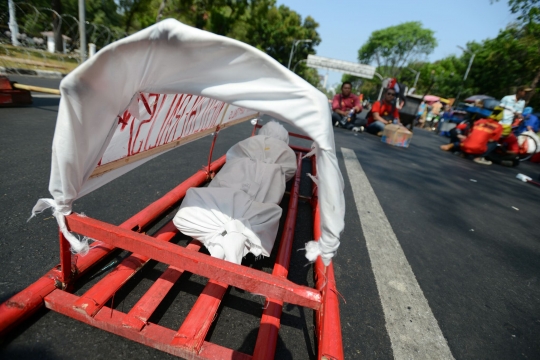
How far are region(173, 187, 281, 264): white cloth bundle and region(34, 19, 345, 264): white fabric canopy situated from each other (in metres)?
0.53

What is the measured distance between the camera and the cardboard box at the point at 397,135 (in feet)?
25.8

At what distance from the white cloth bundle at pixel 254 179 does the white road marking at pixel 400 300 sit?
100 centimetres

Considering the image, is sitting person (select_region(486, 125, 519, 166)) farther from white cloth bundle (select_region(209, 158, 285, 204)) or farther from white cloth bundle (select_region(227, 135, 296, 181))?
white cloth bundle (select_region(209, 158, 285, 204))

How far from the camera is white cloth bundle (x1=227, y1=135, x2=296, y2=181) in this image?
2563mm

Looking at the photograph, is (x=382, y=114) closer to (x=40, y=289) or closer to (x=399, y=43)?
(x=40, y=289)

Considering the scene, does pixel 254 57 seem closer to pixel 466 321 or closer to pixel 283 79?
pixel 283 79

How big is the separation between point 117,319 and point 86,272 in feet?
1.57

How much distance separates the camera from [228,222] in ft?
5.19

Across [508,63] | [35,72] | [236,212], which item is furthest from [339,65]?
[236,212]

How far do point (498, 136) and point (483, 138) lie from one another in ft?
1.09

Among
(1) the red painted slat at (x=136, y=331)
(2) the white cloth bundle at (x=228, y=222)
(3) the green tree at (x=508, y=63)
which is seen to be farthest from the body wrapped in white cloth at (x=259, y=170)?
(3) the green tree at (x=508, y=63)

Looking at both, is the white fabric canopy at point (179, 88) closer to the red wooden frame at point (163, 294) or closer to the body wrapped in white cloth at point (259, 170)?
the red wooden frame at point (163, 294)

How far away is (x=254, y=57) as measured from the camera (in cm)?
95

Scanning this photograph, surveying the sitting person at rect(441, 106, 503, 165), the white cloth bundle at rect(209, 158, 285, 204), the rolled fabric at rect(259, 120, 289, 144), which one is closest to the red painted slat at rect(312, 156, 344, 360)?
the white cloth bundle at rect(209, 158, 285, 204)
